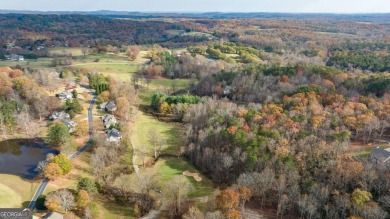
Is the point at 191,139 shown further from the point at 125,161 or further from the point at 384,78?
the point at 384,78

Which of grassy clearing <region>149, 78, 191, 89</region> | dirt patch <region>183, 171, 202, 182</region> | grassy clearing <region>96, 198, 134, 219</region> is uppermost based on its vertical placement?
grassy clearing <region>149, 78, 191, 89</region>

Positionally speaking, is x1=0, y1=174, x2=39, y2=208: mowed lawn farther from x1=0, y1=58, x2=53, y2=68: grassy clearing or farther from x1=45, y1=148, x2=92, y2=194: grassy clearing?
x1=0, y1=58, x2=53, y2=68: grassy clearing

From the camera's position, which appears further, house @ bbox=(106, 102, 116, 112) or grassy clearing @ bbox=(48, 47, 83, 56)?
grassy clearing @ bbox=(48, 47, 83, 56)

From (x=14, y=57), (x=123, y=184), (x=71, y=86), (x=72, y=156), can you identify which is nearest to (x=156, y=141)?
(x=72, y=156)

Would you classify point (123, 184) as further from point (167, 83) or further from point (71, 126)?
point (167, 83)

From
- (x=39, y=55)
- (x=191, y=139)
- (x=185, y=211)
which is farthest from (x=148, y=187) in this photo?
(x=39, y=55)

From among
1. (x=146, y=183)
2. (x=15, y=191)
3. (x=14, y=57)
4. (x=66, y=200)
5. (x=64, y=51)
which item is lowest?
(x=15, y=191)

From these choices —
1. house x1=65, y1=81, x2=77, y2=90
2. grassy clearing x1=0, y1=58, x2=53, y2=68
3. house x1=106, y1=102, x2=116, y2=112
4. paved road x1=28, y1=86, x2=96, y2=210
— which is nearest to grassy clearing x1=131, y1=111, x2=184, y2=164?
house x1=106, y1=102, x2=116, y2=112

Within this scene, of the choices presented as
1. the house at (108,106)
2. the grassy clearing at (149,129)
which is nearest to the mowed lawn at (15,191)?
the grassy clearing at (149,129)
